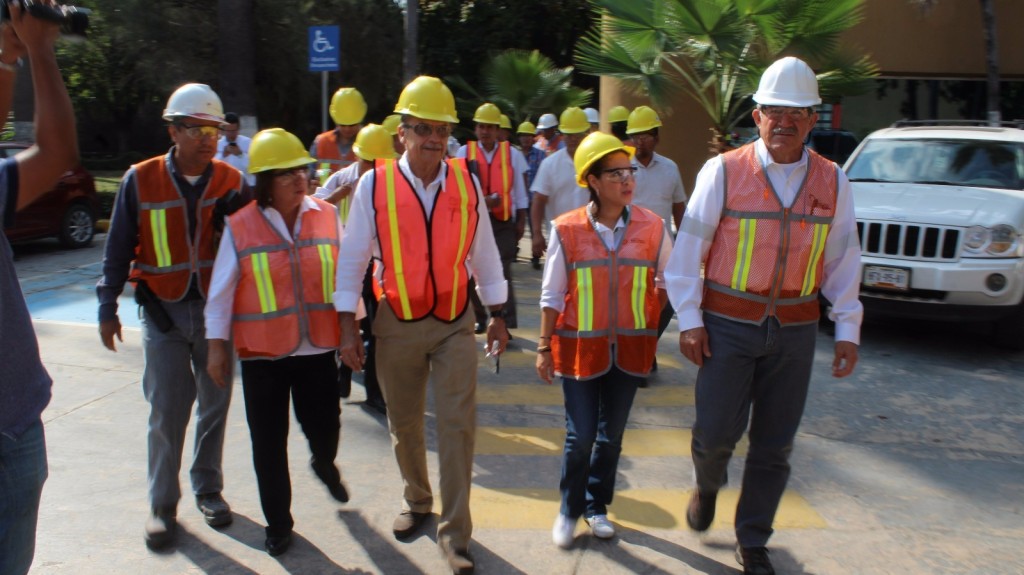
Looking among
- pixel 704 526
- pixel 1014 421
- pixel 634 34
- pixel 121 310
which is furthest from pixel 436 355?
pixel 634 34

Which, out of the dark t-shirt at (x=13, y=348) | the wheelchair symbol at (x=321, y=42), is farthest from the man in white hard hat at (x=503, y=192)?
the dark t-shirt at (x=13, y=348)

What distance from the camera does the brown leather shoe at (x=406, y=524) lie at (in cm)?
435

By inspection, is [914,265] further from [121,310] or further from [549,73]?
A: [549,73]

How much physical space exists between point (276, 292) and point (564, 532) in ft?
5.60

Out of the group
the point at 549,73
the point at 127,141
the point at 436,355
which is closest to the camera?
the point at 436,355

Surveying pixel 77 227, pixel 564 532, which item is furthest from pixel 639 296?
pixel 77 227

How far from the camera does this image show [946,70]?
16438 mm

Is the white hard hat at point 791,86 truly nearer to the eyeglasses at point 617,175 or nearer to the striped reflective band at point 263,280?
the eyeglasses at point 617,175

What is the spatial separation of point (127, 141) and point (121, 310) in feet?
80.6

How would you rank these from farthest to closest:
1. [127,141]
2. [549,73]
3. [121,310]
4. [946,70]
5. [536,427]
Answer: [127,141] → [549,73] → [946,70] → [121,310] → [536,427]

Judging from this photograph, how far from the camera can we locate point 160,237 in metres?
4.25

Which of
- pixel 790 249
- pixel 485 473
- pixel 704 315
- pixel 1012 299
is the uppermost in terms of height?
pixel 790 249

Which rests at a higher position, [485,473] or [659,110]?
[659,110]

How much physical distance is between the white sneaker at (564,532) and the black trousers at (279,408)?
1.19 meters
